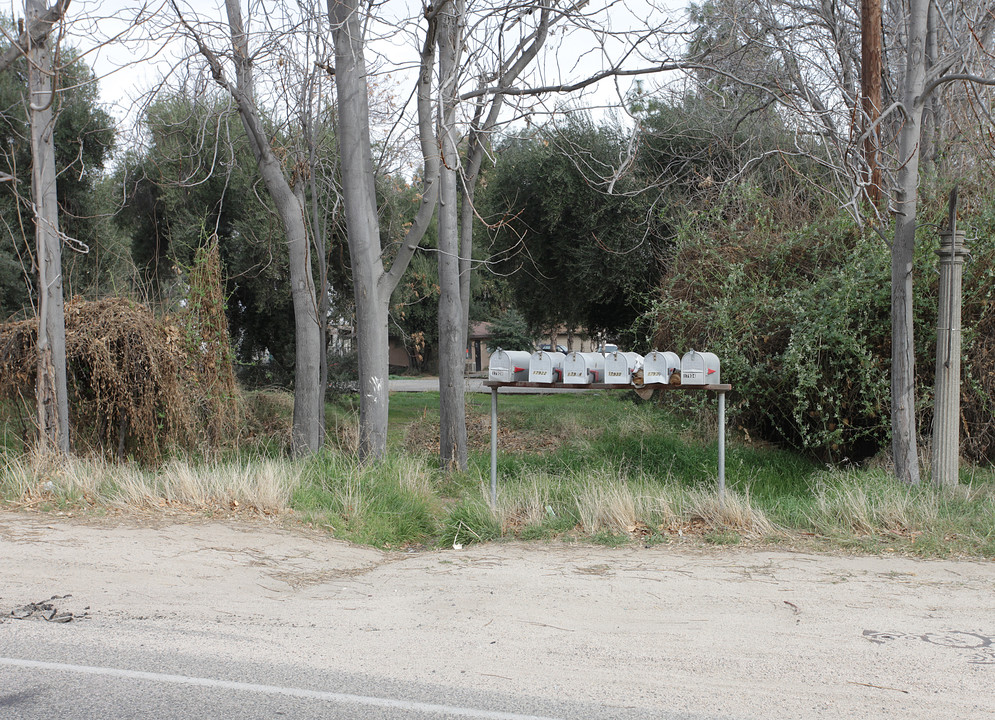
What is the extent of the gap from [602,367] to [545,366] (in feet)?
2.00

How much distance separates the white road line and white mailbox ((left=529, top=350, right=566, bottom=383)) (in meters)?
4.92

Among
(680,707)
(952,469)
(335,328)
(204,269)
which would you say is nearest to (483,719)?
(680,707)

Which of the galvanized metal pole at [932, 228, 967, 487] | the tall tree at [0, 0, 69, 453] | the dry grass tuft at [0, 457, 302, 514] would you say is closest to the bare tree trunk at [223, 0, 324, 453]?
→ the dry grass tuft at [0, 457, 302, 514]

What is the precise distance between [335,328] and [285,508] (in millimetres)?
12161

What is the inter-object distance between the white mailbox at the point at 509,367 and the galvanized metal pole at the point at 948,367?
14.4ft

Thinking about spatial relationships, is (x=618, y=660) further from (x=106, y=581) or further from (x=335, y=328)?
(x=335, y=328)

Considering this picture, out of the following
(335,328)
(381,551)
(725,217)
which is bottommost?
(381,551)

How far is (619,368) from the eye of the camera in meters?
8.34

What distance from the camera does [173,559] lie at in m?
6.58

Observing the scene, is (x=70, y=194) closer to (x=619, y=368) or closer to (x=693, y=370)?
(x=619, y=368)

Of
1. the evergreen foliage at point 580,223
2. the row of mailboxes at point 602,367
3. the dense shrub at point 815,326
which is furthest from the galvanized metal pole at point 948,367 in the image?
the evergreen foliage at point 580,223

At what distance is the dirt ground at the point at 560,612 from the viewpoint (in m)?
4.19

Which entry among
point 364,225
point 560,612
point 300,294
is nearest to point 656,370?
point 560,612

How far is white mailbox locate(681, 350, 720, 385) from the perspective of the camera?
831cm
